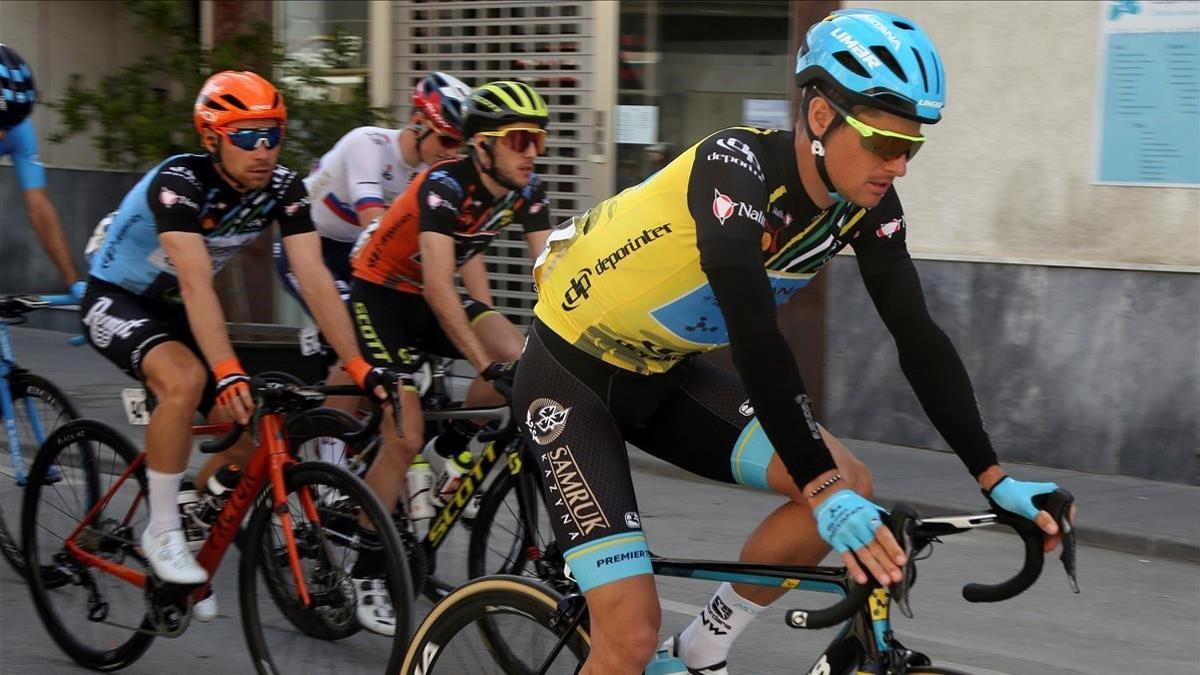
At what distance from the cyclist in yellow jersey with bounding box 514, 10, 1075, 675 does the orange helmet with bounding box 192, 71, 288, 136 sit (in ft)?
4.92

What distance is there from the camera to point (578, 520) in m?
3.48

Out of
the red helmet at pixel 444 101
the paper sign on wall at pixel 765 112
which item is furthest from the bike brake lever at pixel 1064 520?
the paper sign on wall at pixel 765 112

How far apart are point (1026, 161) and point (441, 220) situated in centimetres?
520

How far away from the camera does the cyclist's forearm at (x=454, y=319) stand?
531cm

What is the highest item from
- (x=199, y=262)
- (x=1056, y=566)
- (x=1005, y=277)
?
(x=199, y=262)

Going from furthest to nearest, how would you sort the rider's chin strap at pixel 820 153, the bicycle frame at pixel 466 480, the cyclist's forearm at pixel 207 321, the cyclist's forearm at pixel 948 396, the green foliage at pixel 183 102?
1. the green foliage at pixel 183 102
2. the bicycle frame at pixel 466 480
3. the cyclist's forearm at pixel 207 321
4. the cyclist's forearm at pixel 948 396
5. the rider's chin strap at pixel 820 153

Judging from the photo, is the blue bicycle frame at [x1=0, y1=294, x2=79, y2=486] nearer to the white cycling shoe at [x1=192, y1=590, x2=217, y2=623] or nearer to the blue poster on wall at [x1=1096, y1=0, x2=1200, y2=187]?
the white cycling shoe at [x1=192, y1=590, x2=217, y2=623]

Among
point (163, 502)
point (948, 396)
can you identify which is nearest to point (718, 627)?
point (948, 396)

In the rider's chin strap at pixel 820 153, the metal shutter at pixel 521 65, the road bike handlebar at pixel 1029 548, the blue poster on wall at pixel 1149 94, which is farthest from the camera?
the metal shutter at pixel 521 65

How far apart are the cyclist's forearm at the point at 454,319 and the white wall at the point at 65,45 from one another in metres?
11.1

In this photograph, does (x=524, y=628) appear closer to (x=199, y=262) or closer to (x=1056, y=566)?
(x=199, y=262)

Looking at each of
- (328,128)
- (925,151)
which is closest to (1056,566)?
(925,151)

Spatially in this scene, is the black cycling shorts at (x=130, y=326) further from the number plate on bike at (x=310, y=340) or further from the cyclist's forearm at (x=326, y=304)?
the number plate on bike at (x=310, y=340)

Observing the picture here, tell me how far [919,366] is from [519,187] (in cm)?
250
